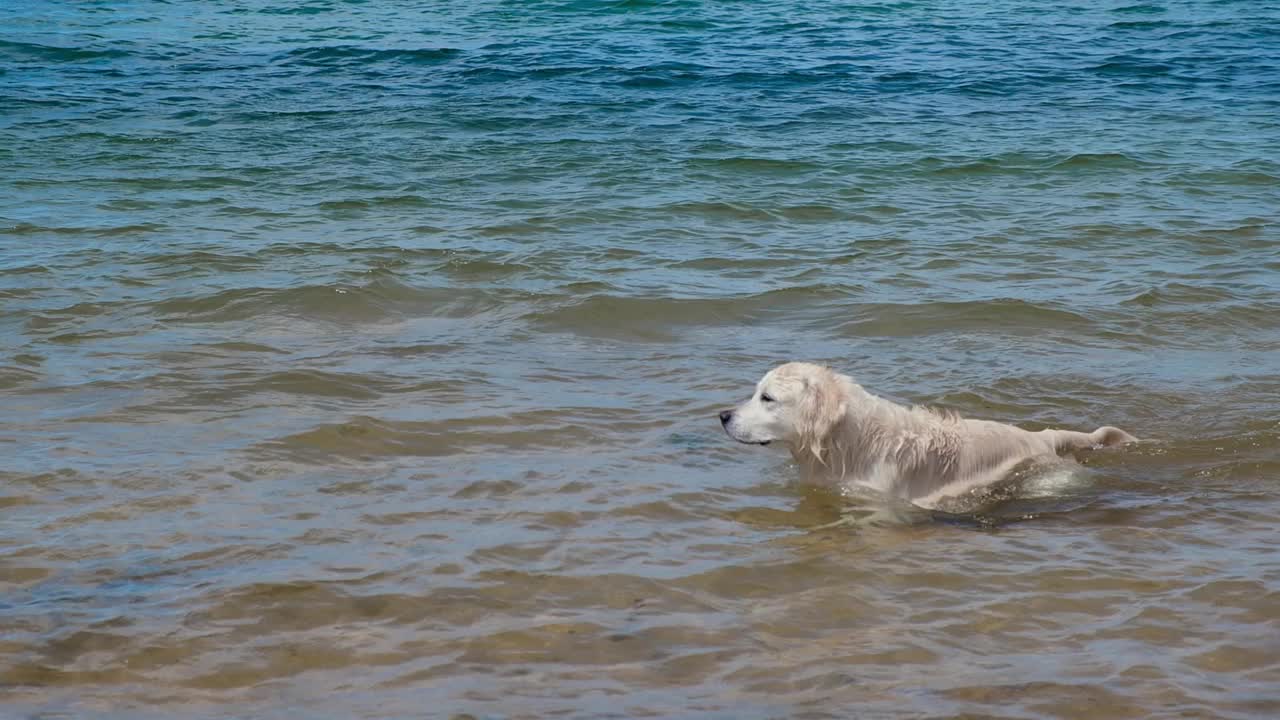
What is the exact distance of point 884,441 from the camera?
290 inches

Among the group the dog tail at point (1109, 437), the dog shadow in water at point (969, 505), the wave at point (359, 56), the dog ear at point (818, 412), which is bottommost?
the dog shadow in water at point (969, 505)

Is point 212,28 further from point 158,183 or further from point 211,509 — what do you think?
point 211,509

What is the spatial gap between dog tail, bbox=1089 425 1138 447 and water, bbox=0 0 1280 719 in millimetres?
126

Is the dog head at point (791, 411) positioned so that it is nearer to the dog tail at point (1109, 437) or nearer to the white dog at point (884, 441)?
the white dog at point (884, 441)

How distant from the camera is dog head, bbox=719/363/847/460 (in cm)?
707

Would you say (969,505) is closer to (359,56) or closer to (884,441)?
(884,441)

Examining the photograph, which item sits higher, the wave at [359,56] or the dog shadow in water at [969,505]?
the wave at [359,56]

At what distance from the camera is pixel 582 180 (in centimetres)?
1495

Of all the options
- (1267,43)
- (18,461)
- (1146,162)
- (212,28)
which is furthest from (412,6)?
(18,461)

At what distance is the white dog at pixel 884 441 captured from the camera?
715cm

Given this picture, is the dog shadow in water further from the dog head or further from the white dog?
the dog head

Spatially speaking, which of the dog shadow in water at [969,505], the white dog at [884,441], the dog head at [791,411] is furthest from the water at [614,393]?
the dog head at [791,411]

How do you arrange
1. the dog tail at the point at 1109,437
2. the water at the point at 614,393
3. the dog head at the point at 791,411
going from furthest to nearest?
1. the dog tail at the point at 1109,437
2. the dog head at the point at 791,411
3. the water at the point at 614,393

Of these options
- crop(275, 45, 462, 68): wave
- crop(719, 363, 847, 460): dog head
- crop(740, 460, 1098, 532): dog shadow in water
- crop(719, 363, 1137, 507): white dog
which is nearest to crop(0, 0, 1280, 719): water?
crop(740, 460, 1098, 532): dog shadow in water
